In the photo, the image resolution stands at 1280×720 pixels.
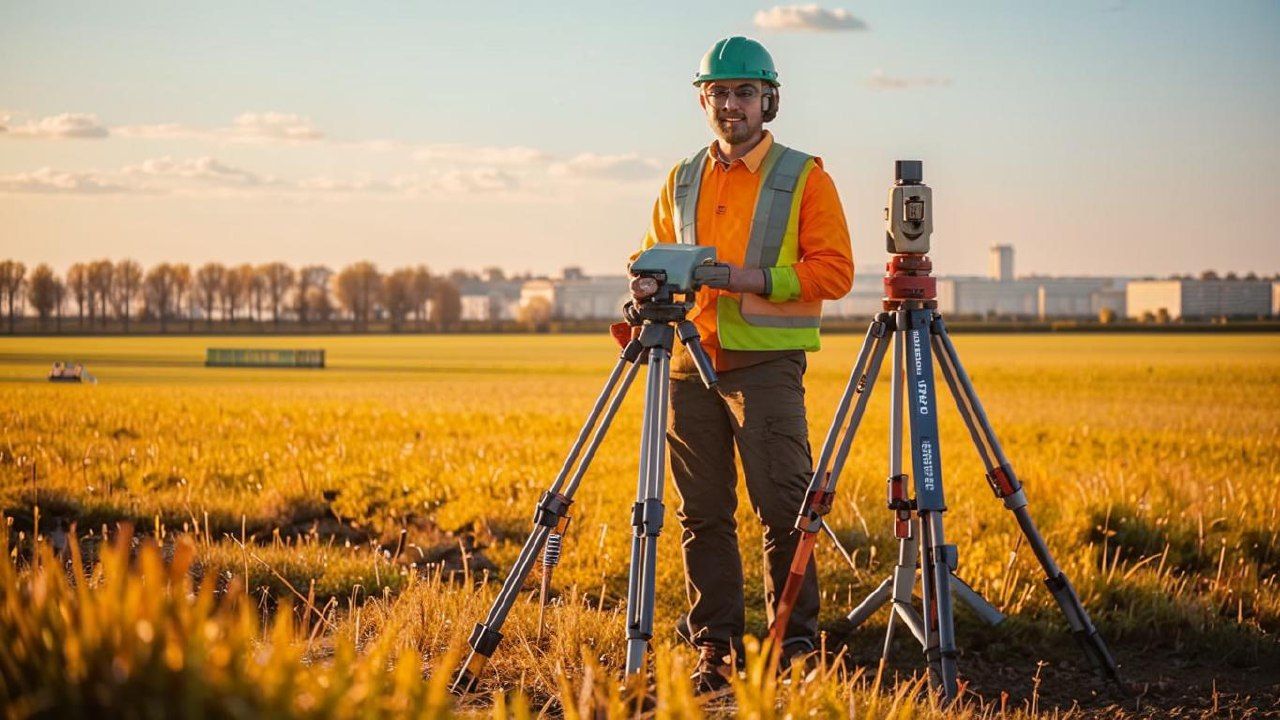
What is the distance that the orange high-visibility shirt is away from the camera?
548 cm

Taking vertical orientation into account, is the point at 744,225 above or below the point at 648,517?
above

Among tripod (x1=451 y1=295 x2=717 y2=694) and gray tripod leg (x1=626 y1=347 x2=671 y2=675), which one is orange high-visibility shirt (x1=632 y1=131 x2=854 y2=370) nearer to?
tripod (x1=451 y1=295 x2=717 y2=694)

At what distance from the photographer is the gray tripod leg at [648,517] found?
4598 millimetres

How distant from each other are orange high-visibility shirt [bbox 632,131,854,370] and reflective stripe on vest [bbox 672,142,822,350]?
45 millimetres

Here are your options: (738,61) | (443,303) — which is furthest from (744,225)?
(443,303)

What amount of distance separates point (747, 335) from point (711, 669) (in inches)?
57.9

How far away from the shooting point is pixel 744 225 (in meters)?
5.62

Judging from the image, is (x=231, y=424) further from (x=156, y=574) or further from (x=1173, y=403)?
(x=1173, y=403)

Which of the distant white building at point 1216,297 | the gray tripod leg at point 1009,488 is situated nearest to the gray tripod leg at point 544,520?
the gray tripod leg at point 1009,488

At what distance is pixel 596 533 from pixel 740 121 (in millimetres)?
4133

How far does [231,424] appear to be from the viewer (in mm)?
16109

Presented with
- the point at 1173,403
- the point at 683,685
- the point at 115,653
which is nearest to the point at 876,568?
the point at 683,685

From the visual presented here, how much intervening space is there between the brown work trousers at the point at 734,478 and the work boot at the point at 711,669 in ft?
0.17

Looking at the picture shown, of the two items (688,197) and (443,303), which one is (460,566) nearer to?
(688,197)
